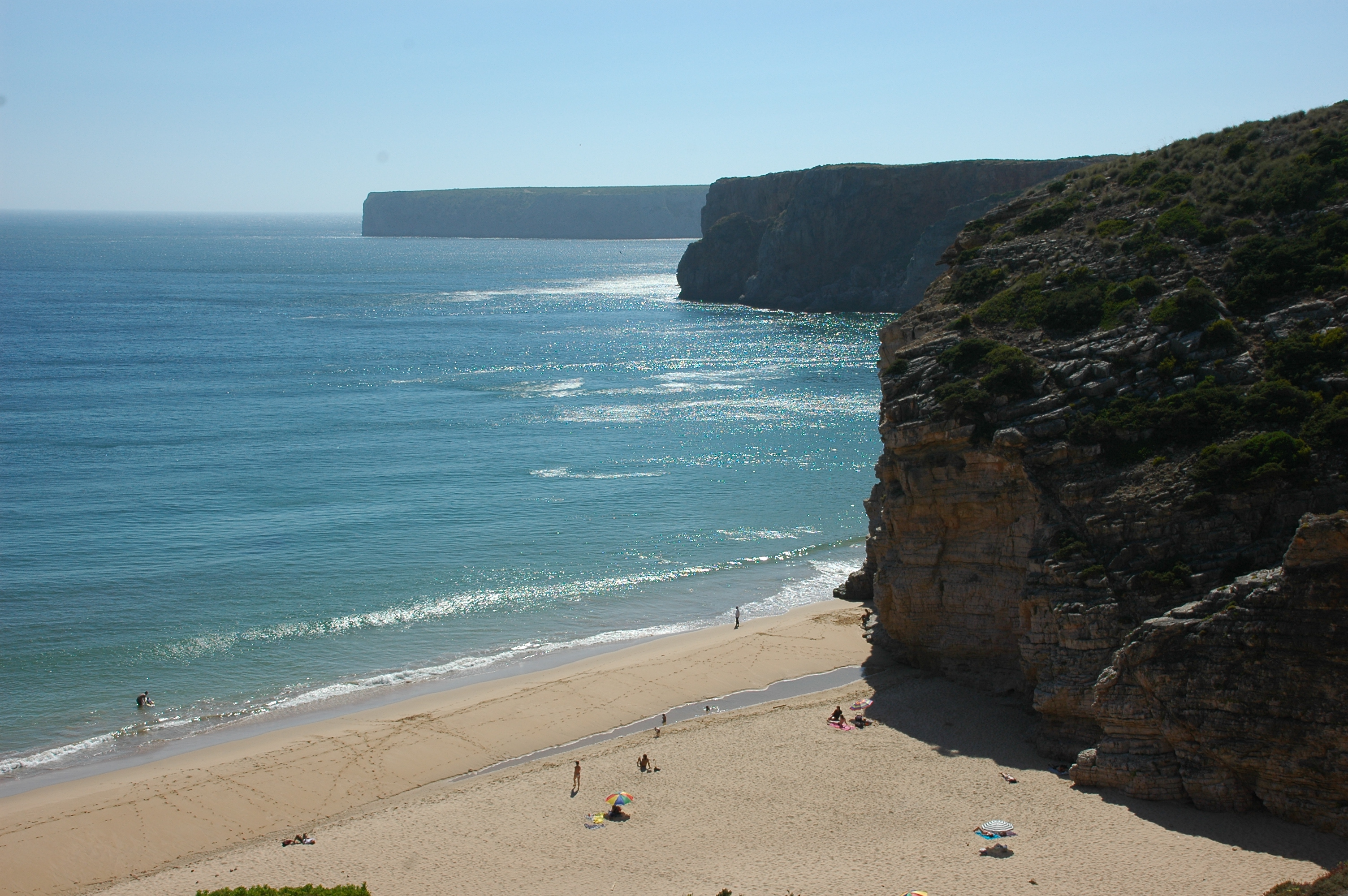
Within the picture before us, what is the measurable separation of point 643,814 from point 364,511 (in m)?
28.9

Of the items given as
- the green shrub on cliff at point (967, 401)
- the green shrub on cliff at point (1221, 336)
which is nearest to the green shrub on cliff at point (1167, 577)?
the green shrub on cliff at point (967, 401)

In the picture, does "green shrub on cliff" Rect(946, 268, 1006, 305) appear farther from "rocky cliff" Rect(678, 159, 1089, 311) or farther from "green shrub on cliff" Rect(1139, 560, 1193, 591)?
"rocky cliff" Rect(678, 159, 1089, 311)

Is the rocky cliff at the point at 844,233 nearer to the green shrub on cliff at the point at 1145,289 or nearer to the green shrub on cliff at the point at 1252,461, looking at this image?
the green shrub on cliff at the point at 1145,289

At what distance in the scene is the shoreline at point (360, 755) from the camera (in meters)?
22.1

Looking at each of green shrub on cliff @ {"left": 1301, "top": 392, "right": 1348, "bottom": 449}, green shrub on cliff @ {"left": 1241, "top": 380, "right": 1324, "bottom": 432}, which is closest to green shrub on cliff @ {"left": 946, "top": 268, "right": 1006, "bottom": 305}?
green shrub on cliff @ {"left": 1241, "top": 380, "right": 1324, "bottom": 432}

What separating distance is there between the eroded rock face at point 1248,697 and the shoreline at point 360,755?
11.3 metres

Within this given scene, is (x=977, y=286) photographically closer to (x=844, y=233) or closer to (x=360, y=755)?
(x=360, y=755)

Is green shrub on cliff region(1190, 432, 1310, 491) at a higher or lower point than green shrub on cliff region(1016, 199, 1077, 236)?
lower

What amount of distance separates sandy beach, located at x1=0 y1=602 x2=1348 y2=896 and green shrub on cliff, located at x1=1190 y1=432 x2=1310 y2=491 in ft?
23.5

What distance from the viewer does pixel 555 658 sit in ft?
109

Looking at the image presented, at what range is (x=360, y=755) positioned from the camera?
2602cm

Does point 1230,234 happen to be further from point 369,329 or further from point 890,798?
point 369,329

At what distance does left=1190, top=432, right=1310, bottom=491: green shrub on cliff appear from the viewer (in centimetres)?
2177

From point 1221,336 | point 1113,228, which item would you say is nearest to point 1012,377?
point 1221,336
